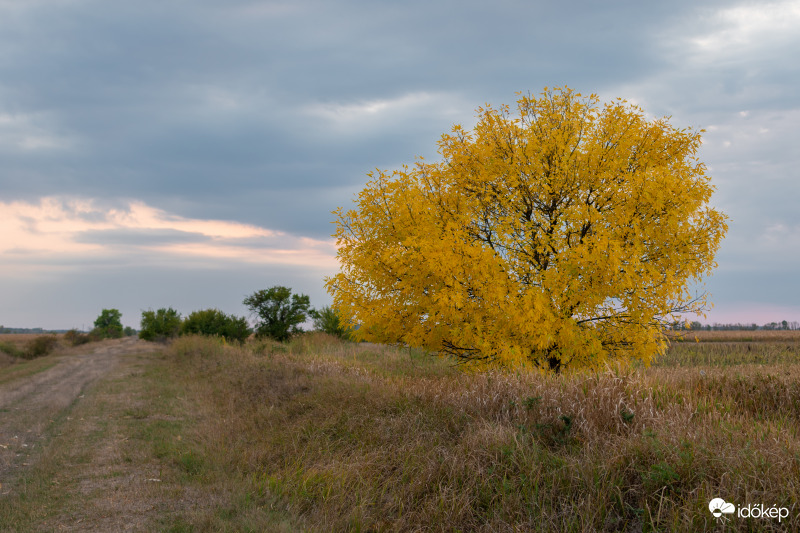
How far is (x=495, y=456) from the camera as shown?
7.41 m

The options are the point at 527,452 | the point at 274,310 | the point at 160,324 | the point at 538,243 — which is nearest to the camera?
the point at 527,452

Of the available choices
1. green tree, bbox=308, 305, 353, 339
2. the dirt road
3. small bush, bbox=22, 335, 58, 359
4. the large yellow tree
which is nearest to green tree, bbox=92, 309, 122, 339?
small bush, bbox=22, 335, 58, 359

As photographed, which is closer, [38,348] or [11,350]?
[11,350]

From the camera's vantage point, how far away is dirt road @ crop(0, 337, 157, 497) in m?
10.6

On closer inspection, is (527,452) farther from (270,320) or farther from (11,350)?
(11,350)

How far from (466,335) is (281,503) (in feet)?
21.8

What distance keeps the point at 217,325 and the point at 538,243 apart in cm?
4024

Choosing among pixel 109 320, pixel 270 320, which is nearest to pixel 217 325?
pixel 270 320

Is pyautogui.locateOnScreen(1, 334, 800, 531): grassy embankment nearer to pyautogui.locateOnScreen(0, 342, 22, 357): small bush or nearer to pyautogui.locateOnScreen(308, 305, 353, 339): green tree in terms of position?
pyautogui.locateOnScreen(308, 305, 353, 339): green tree

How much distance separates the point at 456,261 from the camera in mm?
12656

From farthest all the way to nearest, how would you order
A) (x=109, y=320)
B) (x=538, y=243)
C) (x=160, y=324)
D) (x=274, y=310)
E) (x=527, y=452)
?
(x=109, y=320) < (x=160, y=324) < (x=274, y=310) < (x=538, y=243) < (x=527, y=452)

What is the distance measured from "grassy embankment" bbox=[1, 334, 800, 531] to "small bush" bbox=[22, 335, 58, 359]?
139ft

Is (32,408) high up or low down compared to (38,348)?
down

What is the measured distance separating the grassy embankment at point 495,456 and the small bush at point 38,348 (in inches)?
1669
